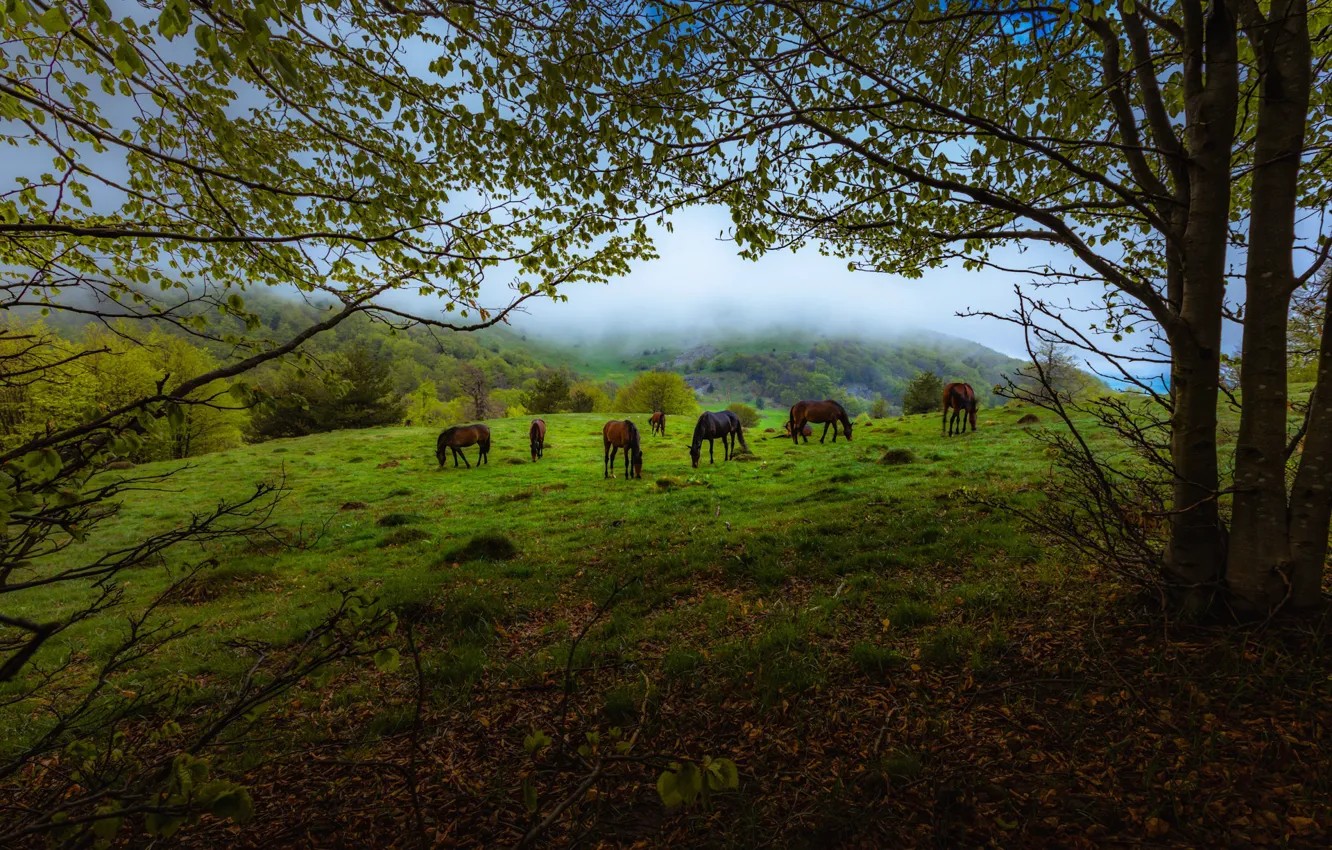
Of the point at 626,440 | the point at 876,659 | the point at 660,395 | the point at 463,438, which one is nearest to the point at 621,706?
the point at 876,659

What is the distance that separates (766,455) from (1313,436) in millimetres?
19844

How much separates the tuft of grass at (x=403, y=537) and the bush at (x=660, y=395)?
194 feet

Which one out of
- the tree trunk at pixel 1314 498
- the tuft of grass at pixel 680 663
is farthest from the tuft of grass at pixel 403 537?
the tree trunk at pixel 1314 498

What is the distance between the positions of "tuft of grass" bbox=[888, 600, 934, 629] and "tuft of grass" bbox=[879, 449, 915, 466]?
1274 cm

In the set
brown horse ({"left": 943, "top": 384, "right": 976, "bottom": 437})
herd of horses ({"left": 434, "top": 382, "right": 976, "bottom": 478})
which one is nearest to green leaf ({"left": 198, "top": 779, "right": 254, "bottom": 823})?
herd of horses ({"left": 434, "top": 382, "right": 976, "bottom": 478})

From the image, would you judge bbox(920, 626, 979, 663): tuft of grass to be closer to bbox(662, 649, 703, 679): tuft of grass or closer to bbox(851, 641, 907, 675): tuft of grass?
bbox(851, 641, 907, 675): tuft of grass

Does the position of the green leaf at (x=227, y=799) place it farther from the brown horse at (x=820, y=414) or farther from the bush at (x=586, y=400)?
the bush at (x=586, y=400)

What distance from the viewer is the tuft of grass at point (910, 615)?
5.71m

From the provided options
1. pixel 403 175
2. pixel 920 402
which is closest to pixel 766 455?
pixel 403 175

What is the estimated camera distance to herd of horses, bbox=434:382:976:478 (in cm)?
2078

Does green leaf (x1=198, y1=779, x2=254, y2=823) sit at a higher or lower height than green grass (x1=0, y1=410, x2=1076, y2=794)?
higher

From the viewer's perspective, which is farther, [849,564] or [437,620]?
[849,564]

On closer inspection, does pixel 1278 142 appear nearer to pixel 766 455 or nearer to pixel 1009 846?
pixel 1009 846

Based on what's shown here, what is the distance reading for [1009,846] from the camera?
294 centimetres
